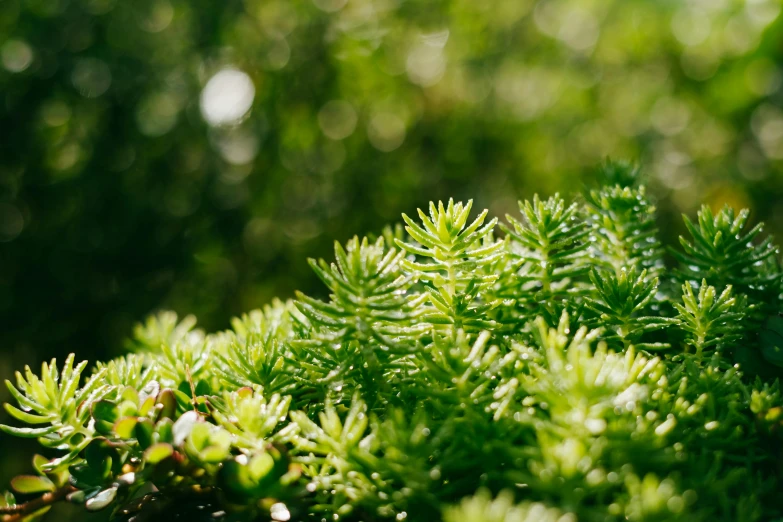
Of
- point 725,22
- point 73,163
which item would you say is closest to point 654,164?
point 725,22

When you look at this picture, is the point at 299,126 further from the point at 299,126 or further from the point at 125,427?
the point at 125,427

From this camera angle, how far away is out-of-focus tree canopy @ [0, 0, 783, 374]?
9.75ft

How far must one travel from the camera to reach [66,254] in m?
3.00

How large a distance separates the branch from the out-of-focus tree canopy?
266 centimetres

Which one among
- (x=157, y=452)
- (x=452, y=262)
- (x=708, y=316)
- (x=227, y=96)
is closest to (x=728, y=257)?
(x=708, y=316)

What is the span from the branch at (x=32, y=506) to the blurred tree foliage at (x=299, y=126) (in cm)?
265

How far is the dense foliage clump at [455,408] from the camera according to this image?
19.5 inches

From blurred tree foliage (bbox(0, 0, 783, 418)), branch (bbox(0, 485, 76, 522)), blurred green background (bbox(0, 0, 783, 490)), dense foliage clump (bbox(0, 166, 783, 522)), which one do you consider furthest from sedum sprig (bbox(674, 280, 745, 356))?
blurred tree foliage (bbox(0, 0, 783, 418))

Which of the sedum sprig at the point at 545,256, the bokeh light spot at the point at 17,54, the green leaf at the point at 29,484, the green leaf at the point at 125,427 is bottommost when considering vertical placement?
the green leaf at the point at 29,484

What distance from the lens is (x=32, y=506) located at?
0.62m

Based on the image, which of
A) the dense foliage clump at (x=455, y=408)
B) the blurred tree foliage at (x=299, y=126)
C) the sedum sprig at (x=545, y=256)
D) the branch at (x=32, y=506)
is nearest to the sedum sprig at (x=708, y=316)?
the dense foliage clump at (x=455, y=408)

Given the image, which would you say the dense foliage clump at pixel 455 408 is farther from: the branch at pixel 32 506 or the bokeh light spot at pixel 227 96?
the bokeh light spot at pixel 227 96

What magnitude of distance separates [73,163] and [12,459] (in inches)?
56.0

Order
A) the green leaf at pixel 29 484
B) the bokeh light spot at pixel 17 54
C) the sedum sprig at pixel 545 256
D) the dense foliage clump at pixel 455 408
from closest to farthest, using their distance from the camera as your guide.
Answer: the dense foliage clump at pixel 455 408
the green leaf at pixel 29 484
the sedum sprig at pixel 545 256
the bokeh light spot at pixel 17 54
